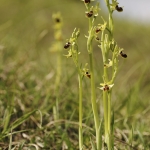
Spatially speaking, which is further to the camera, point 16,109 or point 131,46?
point 131,46

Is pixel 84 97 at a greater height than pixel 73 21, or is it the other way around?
pixel 73 21

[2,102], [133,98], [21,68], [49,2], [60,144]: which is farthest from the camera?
[49,2]

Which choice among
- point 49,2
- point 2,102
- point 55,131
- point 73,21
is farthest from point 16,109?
point 49,2

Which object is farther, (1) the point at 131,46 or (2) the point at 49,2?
(2) the point at 49,2

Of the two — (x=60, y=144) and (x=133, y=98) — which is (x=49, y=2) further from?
(x=60, y=144)

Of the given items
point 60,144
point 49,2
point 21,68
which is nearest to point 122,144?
point 60,144

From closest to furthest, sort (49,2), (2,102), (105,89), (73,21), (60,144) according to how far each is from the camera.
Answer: (105,89), (60,144), (2,102), (73,21), (49,2)

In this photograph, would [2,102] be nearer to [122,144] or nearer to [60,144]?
[60,144]

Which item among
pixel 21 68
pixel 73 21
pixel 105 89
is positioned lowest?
pixel 105 89

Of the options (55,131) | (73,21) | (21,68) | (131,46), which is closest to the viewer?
(55,131)
